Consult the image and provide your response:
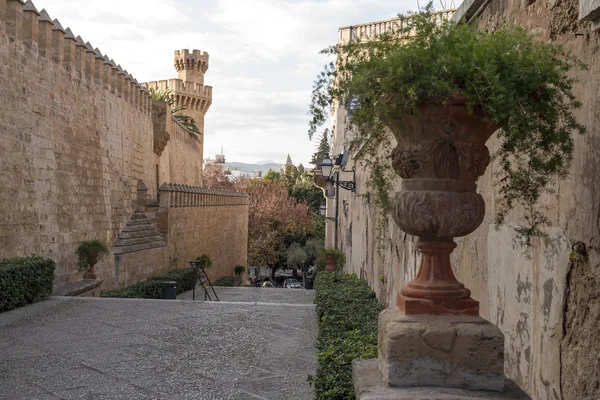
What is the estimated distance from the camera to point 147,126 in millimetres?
19750

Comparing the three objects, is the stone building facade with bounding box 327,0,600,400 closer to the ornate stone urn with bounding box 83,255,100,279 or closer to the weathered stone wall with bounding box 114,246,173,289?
the ornate stone urn with bounding box 83,255,100,279

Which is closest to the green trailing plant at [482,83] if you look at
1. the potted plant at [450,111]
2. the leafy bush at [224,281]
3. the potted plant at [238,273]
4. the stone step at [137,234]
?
the potted plant at [450,111]

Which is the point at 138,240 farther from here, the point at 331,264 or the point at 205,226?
the point at 205,226

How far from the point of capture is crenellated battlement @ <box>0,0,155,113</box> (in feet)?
32.6

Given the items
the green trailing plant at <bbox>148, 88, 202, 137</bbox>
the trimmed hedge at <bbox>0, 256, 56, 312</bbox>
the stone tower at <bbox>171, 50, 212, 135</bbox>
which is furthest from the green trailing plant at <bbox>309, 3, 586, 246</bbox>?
the stone tower at <bbox>171, 50, 212, 135</bbox>

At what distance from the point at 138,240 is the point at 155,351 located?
10709 millimetres

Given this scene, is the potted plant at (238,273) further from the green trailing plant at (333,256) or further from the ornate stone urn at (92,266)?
the ornate stone urn at (92,266)

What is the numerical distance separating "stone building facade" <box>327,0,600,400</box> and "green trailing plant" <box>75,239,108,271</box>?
10177 mm

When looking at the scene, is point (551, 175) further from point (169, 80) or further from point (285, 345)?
point (169, 80)

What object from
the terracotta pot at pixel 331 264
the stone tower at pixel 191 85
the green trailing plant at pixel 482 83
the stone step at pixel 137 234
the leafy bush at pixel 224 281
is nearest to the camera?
the green trailing plant at pixel 482 83

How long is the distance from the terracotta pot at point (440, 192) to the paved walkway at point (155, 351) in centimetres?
251

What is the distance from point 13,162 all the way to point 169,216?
819cm

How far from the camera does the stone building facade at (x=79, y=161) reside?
9891 millimetres

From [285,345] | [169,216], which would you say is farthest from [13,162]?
[169,216]
